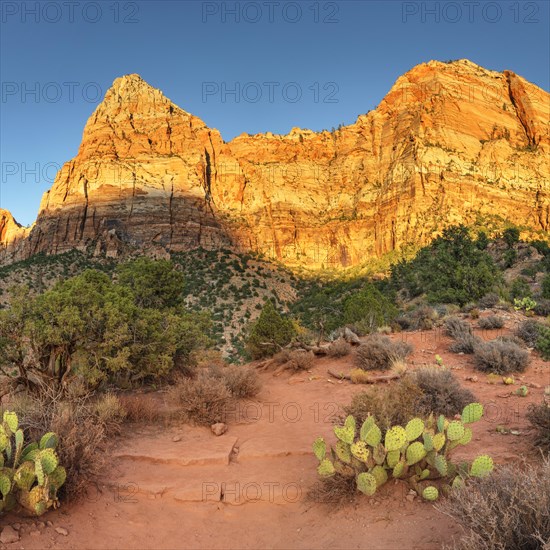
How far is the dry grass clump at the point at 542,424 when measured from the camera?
4883 mm

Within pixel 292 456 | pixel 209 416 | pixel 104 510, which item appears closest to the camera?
pixel 104 510

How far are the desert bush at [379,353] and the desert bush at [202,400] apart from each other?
445 cm

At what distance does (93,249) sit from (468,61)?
68.7 m

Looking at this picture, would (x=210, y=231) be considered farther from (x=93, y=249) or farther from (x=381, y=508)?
(x=381, y=508)

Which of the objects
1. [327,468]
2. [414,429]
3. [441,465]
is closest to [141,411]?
[327,468]

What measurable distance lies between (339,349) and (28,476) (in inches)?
374

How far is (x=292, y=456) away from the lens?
19.9ft

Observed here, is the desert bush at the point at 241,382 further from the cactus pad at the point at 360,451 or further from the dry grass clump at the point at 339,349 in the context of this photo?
the cactus pad at the point at 360,451

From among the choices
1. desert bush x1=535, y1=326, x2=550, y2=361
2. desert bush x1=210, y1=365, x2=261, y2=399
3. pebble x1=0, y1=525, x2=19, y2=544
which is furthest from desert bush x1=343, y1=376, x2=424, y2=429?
desert bush x1=535, y1=326, x2=550, y2=361

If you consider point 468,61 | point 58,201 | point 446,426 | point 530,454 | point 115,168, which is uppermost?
point 468,61

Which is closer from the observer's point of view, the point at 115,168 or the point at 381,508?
the point at 381,508

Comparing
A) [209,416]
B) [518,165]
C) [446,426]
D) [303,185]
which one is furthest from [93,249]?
[518,165]

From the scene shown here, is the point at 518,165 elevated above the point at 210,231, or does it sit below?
above

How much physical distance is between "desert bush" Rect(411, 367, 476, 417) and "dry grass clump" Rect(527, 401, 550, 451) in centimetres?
159
